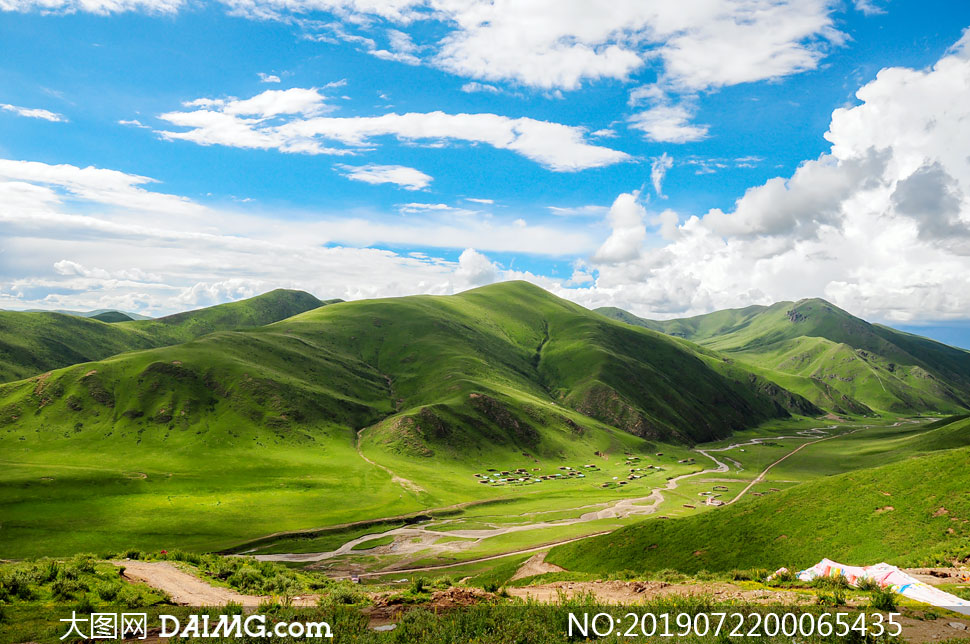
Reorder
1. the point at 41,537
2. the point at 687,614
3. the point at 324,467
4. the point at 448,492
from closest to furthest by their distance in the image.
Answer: the point at 687,614, the point at 41,537, the point at 448,492, the point at 324,467

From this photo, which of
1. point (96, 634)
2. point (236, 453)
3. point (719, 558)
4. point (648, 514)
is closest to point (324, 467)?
point (236, 453)

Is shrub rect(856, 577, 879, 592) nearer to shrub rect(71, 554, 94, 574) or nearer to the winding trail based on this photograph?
shrub rect(71, 554, 94, 574)

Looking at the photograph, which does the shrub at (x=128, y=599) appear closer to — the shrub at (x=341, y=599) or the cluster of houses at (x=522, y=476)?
the shrub at (x=341, y=599)

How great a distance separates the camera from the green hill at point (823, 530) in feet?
138

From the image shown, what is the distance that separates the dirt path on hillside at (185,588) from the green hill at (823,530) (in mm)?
39134

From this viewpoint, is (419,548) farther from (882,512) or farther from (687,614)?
(687,614)

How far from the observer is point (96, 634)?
2041cm

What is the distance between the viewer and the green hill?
138ft

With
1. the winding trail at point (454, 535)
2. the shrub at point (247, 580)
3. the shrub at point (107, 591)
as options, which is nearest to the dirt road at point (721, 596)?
the shrub at point (247, 580)

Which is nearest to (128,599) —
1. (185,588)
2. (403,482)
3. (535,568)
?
(185,588)

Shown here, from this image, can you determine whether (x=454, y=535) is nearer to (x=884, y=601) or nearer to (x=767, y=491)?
(x=884, y=601)

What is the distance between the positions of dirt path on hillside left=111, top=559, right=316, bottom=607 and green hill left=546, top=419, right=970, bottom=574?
39.1 meters

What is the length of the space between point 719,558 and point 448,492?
10534cm

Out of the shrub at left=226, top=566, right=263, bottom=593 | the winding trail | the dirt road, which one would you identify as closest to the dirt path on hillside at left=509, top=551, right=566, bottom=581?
the dirt road
